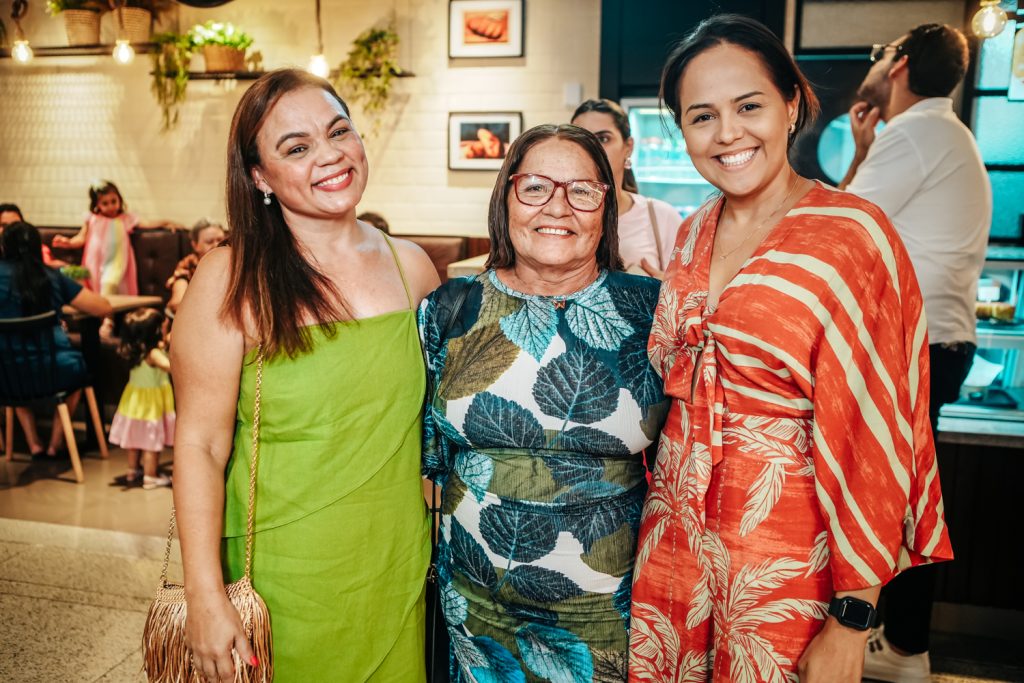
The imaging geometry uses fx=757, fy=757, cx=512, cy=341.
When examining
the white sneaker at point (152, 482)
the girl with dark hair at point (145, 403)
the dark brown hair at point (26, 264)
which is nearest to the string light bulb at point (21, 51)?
the dark brown hair at point (26, 264)

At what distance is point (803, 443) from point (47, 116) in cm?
824

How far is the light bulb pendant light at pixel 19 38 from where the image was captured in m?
6.52

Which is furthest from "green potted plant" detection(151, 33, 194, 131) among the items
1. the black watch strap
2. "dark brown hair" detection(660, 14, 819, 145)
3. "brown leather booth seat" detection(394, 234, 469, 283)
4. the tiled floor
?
the black watch strap

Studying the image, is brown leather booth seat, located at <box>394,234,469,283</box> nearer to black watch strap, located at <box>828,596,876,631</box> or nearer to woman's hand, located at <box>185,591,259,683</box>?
woman's hand, located at <box>185,591,259,683</box>

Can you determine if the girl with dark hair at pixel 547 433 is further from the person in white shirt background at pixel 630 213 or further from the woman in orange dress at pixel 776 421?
the person in white shirt background at pixel 630 213

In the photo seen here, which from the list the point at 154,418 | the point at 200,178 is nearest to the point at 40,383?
the point at 154,418

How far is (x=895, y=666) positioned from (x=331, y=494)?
223 cm

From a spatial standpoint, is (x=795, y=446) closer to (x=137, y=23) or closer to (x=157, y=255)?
(x=157, y=255)

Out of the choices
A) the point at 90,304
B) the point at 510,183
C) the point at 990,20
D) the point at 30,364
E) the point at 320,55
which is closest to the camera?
the point at 510,183

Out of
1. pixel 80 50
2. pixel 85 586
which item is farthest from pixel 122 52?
pixel 85 586

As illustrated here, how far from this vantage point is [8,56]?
287 inches

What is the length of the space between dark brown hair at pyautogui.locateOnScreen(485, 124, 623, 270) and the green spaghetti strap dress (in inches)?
10.2

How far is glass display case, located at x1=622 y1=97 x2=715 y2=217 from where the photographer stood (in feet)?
17.5

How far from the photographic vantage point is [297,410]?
1501 millimetres
